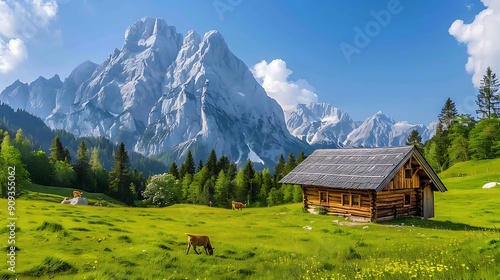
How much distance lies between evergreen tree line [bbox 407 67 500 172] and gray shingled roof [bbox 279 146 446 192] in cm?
5157

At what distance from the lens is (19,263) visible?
12.2 m

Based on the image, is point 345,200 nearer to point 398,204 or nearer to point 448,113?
point 398,204

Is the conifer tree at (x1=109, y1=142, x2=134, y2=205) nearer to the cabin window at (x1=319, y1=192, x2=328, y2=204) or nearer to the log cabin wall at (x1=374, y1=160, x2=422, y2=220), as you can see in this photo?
the cabin window at (x1=319, y1=192, x2=328, y2=204)

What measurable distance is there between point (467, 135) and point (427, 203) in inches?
3340

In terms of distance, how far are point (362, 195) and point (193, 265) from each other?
25.3 metres

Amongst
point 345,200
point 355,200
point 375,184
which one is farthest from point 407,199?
point 375,184

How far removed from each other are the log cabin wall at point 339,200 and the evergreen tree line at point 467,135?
5574 centimetres

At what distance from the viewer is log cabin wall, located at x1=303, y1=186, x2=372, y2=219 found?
33.5m

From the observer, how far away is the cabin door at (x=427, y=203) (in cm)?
3609

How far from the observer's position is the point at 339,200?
119 ft

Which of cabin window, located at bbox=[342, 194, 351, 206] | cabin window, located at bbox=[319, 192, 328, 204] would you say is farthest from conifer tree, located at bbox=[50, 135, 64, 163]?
cabin window, located at bbox=[342, 194, 351, 206]

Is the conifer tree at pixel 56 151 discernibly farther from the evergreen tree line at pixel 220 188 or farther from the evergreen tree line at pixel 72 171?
the evergreen tree line at pixel 220 188

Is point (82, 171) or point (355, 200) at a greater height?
point (82, 171)

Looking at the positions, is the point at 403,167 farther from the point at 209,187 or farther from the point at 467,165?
the point at 209,187
